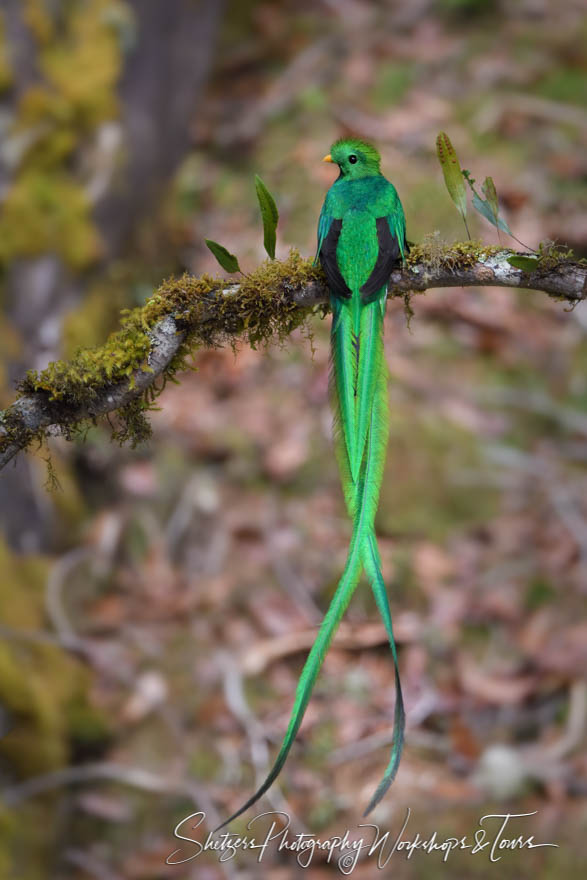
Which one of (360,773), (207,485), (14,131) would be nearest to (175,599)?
(207,485)

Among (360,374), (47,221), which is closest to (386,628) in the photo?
(360,374)

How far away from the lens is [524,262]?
160 cm

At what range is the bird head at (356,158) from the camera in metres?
2.01

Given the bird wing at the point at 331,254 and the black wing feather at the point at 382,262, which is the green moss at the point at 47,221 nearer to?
the bird wing at the point at 331,254

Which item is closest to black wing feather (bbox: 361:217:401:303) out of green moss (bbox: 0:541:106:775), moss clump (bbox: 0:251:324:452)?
moss clump (bbox: 0:251:324:452)

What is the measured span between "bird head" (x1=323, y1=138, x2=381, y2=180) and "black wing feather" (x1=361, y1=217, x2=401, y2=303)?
0.27m

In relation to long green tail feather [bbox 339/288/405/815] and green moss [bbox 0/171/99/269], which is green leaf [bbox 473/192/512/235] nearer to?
long green tail feather [bbox 339/288/405/815]

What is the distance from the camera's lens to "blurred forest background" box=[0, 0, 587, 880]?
117 inches

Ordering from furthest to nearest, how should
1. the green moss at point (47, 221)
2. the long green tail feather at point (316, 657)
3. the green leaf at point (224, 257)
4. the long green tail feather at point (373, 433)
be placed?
the green moss at point (47, 221)
the green leaf at point (224, 257)
the long green tail feather at point (373, 433)
the long green tail feather at point (316, 657)

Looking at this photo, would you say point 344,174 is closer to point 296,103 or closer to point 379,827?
point 379,827

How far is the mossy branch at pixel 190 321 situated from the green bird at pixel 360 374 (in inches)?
2.4

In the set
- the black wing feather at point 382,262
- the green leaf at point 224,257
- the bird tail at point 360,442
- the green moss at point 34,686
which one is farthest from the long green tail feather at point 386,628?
the green moss at point 34,686

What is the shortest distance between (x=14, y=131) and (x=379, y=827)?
3.02 meters

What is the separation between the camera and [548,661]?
328 cm
